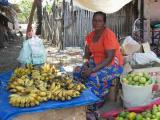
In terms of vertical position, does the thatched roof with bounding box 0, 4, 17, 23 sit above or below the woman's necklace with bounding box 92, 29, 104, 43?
above

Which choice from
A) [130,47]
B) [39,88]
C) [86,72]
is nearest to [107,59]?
[86,72]

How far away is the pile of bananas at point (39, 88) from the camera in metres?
4.01

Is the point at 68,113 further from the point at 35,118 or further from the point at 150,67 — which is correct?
the point at 150,67

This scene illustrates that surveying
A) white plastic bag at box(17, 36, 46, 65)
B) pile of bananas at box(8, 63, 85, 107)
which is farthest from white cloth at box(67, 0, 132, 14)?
pile of bananas at box(8, 63, 85, 107)

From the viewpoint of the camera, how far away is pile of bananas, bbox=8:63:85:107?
401 centimetres

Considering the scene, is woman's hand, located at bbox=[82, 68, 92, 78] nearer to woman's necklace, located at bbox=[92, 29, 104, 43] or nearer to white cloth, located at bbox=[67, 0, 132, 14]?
woman's necklace, located at bbox=[92, 29, 104, 43]

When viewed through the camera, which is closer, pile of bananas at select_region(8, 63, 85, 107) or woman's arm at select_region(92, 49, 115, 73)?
pile of bananas at select_region(8, 63, 85, 107)

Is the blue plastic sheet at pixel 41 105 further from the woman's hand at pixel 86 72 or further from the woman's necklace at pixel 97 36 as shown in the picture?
the woman's necklace at pixel 97 36

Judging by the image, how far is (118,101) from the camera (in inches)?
252

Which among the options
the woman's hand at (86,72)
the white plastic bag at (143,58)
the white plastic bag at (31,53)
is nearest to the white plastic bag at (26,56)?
the white plastic bag at (31,53)

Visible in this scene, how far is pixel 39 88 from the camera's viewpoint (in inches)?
170

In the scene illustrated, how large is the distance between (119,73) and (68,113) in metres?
1.81

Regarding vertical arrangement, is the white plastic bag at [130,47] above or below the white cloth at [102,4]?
below

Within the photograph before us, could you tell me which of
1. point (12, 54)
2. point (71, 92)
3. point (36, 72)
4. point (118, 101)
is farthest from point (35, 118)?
point (12, 54)
